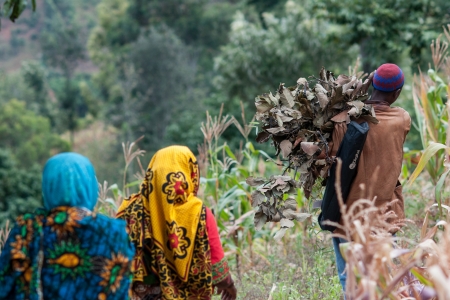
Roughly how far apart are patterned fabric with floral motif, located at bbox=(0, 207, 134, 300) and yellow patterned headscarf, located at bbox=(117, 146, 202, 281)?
457mm

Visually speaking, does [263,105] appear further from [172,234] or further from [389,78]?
[172,234]

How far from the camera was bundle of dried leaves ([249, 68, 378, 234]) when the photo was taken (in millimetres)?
3062

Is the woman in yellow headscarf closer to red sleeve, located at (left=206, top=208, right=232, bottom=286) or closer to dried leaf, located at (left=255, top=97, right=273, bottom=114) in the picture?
red sleeve, located at (left=206, top=208, right=232, bottom=286)

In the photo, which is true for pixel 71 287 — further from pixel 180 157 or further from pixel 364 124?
pixel 364 124

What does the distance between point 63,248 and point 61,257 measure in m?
0.04

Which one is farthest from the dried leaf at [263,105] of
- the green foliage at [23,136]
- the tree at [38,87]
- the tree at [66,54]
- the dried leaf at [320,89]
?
the tree at [66,54]

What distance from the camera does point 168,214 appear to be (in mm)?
2758

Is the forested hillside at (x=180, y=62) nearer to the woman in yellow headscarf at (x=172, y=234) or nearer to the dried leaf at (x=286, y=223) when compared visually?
the dried leaf at (x=286, y=223)

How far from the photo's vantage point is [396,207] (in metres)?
3.04

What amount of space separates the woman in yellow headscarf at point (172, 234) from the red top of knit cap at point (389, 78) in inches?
42.0

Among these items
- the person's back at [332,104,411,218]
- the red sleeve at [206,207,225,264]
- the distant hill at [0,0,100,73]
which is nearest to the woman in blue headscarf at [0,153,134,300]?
the red sleeve at [206,207,225,264]

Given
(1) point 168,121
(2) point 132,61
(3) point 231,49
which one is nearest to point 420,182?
(3) point 231,49

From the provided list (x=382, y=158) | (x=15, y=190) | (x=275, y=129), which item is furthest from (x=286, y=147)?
(x=15, y=190)

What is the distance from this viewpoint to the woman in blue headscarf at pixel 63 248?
2236 mm
